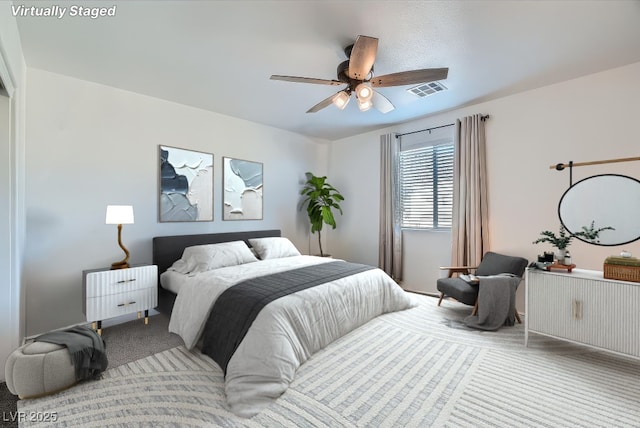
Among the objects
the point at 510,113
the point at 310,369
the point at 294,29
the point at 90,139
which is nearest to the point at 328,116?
the point at 294,29

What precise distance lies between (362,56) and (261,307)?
2100mm

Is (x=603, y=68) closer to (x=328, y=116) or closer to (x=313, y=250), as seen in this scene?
(x=328, y=116)

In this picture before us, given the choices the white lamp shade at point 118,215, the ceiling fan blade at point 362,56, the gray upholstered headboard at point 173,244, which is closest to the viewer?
the ceiling fan blade at point 362,56

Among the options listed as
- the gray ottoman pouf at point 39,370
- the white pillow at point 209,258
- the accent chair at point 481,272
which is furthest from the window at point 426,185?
the gray ottoman pouf at point 39,370

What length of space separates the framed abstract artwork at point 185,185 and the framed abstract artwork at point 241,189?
0.25 m

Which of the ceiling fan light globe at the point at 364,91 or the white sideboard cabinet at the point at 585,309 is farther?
the ceiling fan light globe at the point at 364,91

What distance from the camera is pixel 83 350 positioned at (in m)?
1.99

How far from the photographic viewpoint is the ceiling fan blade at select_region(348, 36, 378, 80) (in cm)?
192

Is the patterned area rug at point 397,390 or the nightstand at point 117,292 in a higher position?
the nightstand at point 117,292

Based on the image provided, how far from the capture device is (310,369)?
213cm

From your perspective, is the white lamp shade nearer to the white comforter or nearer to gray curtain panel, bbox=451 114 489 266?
the white comforter

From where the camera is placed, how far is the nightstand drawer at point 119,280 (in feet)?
8.81

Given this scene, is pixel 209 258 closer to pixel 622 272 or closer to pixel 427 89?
pixel 427 89

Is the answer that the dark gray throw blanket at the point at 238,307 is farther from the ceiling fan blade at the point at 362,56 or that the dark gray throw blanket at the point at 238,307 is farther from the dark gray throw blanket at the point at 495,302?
the ceiling fan blade at the point at 362,56
